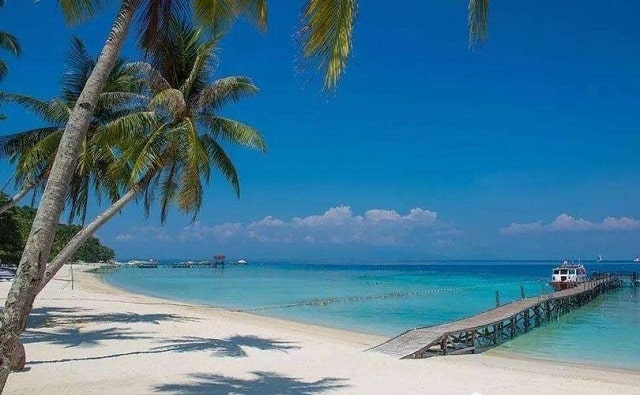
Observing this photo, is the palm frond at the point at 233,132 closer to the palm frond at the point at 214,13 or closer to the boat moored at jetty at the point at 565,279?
the palm frond at the point at 214,13

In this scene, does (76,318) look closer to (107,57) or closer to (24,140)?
(24,140)

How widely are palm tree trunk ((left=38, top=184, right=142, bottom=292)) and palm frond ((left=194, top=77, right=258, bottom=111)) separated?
2747mm

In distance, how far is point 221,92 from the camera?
1326 cm

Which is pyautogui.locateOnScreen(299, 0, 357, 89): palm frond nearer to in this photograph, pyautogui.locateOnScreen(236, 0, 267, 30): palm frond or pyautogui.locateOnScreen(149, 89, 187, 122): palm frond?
pyautogui.locateOnScreen(236, 0, 267, 30): palm frond

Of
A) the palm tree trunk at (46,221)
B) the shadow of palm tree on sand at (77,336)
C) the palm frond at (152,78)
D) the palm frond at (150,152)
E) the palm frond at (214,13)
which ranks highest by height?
the palm frond at (152,78)

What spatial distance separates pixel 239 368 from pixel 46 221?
7143 mm

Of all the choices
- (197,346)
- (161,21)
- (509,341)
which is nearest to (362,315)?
(509,341)

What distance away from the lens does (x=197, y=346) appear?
46.0ft

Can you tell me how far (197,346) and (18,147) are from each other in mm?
7830

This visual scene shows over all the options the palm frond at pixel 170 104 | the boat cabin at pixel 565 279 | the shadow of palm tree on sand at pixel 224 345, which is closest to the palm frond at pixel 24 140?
the palm frond at pixel 170 104

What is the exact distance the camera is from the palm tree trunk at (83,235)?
728 cm

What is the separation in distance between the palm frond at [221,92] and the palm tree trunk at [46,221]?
23.4 ft

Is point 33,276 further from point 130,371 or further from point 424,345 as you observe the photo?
point 424,345

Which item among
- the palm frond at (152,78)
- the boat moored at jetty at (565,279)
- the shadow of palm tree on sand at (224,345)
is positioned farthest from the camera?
the boat moored at jetty at (565,279)
